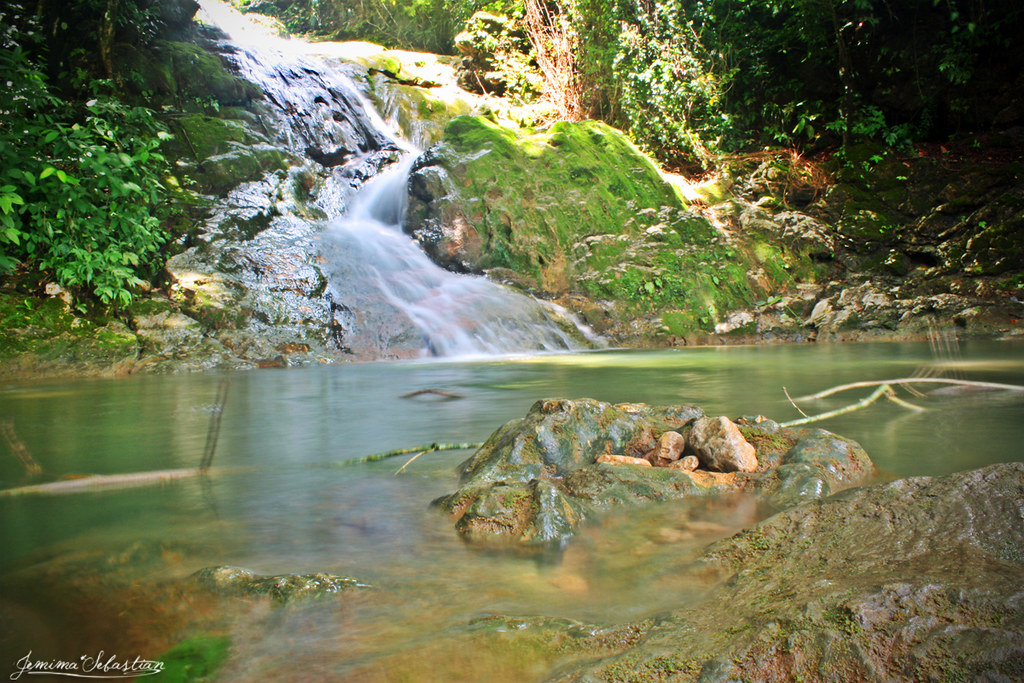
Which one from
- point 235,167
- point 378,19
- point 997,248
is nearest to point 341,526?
point 235,167

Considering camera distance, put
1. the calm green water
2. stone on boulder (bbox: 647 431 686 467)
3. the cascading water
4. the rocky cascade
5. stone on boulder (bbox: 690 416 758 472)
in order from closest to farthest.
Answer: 1. the calm green water
2. stone on boulder (bbox: 690 416 758 472)
3. stone on boulder (bbox: 647 431 686 467)
4. the rocky cascade
5. the cascading water

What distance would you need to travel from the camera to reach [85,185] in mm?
6395

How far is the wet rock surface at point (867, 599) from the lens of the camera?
114 cm

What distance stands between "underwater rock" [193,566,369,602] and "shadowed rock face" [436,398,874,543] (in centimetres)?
53

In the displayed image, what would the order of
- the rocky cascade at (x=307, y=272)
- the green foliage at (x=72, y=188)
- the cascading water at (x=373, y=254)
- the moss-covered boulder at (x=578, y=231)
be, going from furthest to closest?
the moss-covered boulder at (x=578, y=231), the cascading water at (x=373, y=254), the rocky cascade at (x=307, y=272), the green foliage at (x=72, y=188)

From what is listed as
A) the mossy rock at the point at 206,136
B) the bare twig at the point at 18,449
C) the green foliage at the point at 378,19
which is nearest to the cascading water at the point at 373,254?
the mossy rock at the point at 206,136

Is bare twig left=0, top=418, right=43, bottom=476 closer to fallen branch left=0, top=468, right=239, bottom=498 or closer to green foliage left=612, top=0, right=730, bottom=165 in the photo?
fallen branch left=0, top=468, right=239, bottom=498

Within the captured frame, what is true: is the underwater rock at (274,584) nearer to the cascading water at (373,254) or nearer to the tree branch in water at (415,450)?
the tree branch in water at (415,450)

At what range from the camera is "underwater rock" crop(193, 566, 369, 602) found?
174 centimetres

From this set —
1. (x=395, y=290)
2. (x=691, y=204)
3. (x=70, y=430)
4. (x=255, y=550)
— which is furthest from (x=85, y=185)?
(x=691, y=204)

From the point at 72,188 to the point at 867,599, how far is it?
22.3 feet

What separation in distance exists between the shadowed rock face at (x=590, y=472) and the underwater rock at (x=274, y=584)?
0.53m

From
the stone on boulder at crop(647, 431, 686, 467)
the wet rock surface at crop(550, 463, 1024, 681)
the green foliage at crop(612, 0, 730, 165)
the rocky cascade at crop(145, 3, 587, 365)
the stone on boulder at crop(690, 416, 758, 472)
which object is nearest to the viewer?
the wet rock surface at crop(550, 463, 1024, 681)

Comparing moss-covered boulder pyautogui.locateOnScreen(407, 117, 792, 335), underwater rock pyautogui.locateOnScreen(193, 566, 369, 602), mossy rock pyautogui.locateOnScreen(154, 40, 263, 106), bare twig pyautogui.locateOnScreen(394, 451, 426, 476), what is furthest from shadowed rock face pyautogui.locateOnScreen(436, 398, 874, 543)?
mossy rock pyautogui.locateOnScreen(154, 40, 263, 106)
